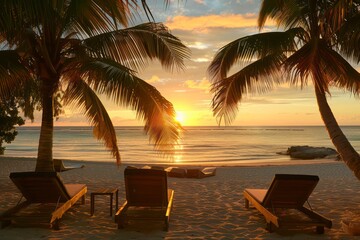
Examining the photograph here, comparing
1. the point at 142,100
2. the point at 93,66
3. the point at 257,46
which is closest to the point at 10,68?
the point at 93,66

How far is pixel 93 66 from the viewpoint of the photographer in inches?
303

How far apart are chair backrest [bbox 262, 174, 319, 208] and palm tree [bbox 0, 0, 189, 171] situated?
2035 millimetres

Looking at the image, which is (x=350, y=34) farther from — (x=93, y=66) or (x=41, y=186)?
(x=41, y=186)

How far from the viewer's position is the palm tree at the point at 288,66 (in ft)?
22.4

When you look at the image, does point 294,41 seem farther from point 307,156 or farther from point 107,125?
point 307,156

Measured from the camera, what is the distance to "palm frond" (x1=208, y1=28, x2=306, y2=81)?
24.3 feet

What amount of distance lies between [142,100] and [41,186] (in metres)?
2.42

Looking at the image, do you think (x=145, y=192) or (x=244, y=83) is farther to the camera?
(x=244, y=83)

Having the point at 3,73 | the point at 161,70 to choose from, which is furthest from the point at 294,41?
the point at 3,73

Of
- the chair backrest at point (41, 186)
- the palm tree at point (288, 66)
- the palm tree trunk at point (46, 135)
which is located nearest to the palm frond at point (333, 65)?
the palm tree at point (288, 66)

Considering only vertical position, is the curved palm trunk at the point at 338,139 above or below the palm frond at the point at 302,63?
below

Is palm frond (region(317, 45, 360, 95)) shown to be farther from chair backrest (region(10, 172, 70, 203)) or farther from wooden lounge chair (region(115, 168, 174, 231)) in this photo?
chair backrest (region(10, 172, 70, 203))

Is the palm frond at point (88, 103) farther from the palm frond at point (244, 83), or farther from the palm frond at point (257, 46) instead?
the palm frond at point (257, 46)

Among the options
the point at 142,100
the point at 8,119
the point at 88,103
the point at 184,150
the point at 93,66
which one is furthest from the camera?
the point at 184,150
